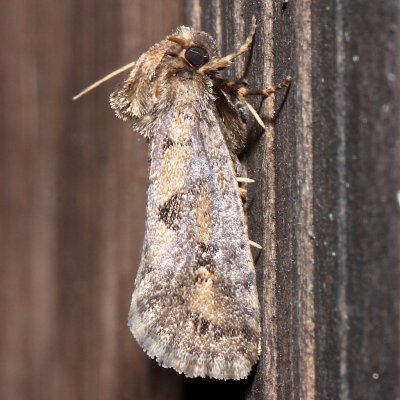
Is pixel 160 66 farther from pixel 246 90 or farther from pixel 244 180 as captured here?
pixel 244 180

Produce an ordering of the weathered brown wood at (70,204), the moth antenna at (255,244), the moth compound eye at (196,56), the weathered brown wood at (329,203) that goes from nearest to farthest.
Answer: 1. the weathered brown wood at (329,203)
2. the moth antenna at (255,244)
3. the moth compound eye at (196,56)
4. the weathered brown wood at (70,204)

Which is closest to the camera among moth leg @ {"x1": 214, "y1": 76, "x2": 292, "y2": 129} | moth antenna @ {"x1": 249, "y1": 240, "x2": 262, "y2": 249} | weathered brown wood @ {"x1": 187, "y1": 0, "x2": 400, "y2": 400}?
weathered brown wood @ {"x1": 187, "y1": 0, "x2": 400, "y2": 400}

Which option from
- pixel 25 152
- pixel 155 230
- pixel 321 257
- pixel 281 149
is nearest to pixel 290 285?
pixel 321 257

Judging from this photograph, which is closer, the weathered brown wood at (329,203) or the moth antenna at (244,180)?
the weathered brown wood at (329,203)

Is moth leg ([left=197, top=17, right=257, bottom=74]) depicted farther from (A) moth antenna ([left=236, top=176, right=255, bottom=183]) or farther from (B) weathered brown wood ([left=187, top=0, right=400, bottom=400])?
(A) moth antenna ([left=236, top=176, right=255, bottom=183])

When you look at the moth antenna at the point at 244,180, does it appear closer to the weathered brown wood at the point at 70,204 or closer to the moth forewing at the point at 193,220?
the moth forewing at the point at 193,220

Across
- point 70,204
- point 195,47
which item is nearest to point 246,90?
point 195,47

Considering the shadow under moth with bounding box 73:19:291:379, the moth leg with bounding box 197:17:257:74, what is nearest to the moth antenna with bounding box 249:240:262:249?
the shadow under moth with bounding box 73:19:291:379

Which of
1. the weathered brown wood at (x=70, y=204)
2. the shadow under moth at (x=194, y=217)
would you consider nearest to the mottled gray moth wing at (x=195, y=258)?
the shadow under moth at (x=194, y=217)
